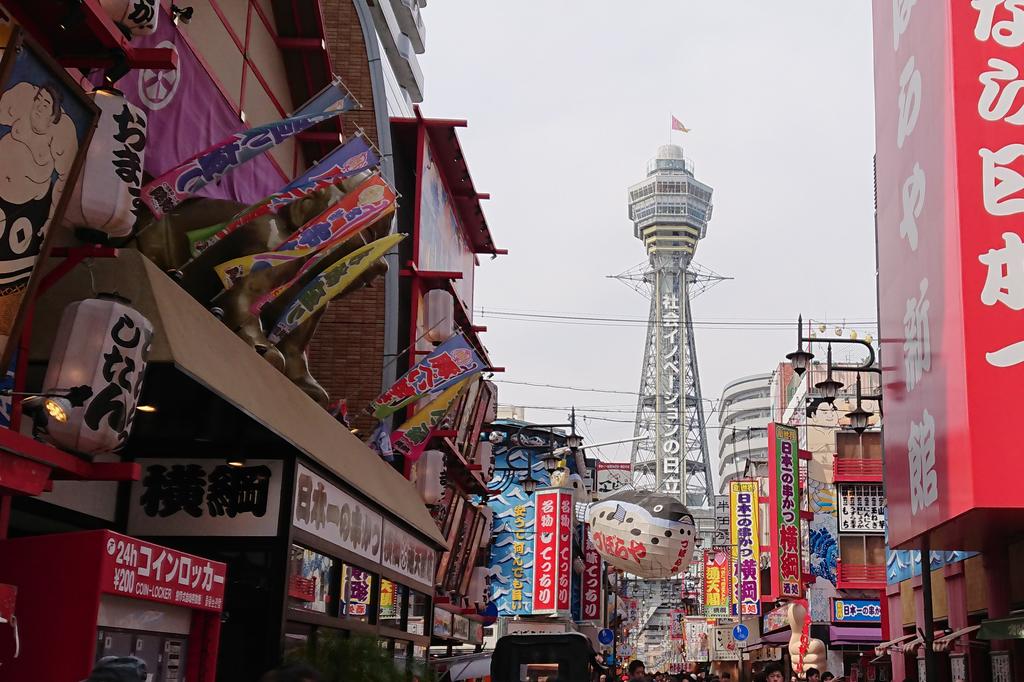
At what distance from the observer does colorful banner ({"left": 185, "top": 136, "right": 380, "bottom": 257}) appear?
41.5 feet

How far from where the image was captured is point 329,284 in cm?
1470

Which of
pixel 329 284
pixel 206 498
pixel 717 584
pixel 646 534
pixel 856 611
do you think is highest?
pixel 717 584

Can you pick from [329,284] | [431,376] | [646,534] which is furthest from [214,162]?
[646,534]

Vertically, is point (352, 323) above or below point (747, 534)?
above

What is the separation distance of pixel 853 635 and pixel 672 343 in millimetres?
139496

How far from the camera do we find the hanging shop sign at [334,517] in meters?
13.0

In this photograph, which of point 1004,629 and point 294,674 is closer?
point 294,674

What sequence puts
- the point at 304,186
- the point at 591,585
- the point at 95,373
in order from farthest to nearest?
the point at 591,585
the point at 304,186
the point at 95,373

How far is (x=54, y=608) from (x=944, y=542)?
13044 mm

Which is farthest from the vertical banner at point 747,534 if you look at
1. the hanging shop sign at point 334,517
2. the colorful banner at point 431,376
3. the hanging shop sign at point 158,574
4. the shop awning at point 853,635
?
the hanging shop sign at point 158,574

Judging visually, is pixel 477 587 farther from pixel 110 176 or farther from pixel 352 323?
pixel 110 176

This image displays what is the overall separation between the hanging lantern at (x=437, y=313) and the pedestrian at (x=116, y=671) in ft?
61.4

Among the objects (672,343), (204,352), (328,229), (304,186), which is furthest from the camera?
(672,343)

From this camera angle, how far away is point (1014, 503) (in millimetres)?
12820
